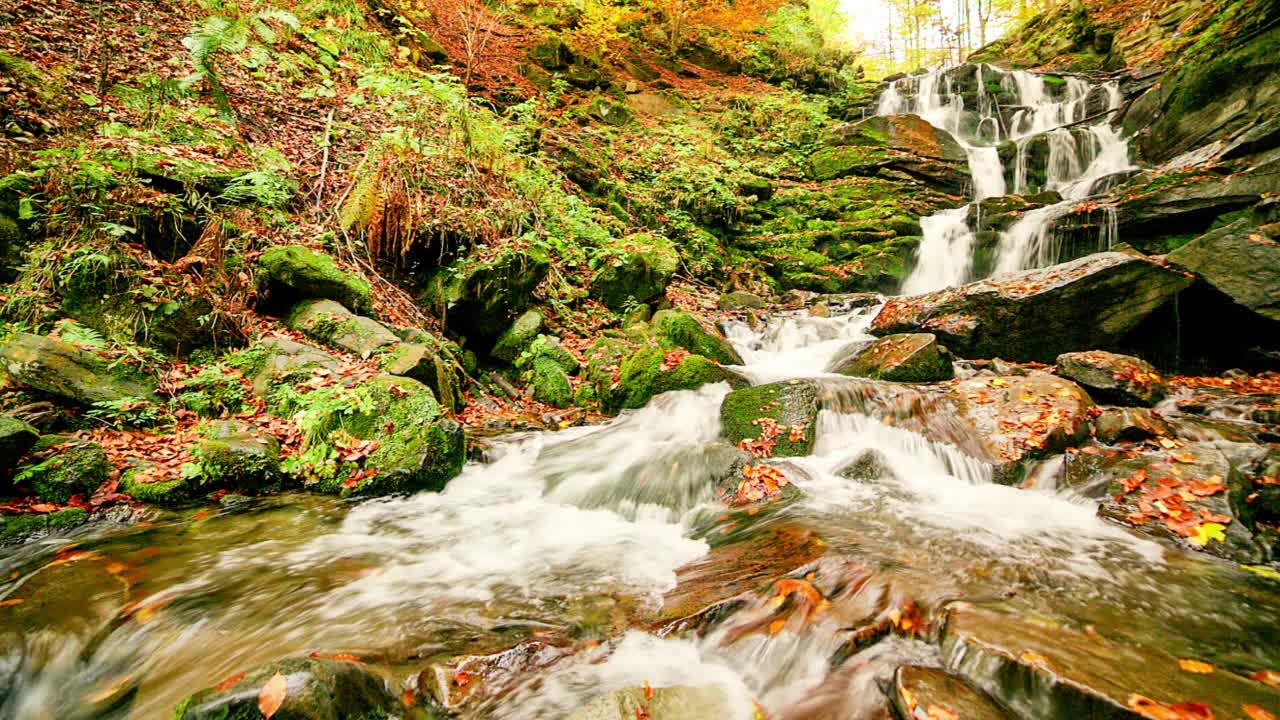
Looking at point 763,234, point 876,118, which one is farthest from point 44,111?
point 876,118

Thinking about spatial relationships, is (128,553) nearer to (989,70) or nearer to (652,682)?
(652,682)

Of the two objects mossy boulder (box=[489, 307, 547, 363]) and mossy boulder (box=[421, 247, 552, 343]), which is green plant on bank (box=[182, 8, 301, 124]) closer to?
mossy boulder (box=[421, 247, 552, 343])

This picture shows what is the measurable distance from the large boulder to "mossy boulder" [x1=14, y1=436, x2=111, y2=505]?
9533mm

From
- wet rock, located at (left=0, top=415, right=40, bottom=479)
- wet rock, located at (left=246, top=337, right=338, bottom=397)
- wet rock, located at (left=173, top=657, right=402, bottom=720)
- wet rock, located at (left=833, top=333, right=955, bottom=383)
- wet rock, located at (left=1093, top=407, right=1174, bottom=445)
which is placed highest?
wet rock, located at (left=246, top=337, right=338, bottom=397)

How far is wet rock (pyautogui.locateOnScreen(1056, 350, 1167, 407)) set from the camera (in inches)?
222

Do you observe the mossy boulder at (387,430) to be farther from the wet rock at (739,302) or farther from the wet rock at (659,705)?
the wet rock at (739,302)

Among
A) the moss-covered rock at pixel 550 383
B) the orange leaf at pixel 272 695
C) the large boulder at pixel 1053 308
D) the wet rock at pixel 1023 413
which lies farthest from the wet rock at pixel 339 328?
the large boulder at pixel 1053 308

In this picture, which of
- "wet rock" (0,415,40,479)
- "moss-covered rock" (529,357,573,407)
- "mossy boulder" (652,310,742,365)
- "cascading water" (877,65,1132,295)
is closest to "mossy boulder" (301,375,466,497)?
"wet rock" (0,415,40,479)

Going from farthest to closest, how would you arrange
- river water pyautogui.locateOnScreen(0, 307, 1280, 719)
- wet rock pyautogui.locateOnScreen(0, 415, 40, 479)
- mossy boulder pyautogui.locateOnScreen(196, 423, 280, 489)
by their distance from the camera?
mossy boulder pyautogui.locateOnScreen(196, 423, 280, 489) < wet rock pyautogui.locateOnScreen(0, 415, 40, 479) < river water pyautogui.locateOnScreen(0, 307, 1280, 719)

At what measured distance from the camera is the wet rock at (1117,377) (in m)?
5.64

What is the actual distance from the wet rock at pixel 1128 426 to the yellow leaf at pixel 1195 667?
3.22m

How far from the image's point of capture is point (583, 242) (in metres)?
8.74

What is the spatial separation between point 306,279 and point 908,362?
7407 millimetres

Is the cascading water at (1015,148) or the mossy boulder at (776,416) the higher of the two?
the cascading water at (1015,148)
